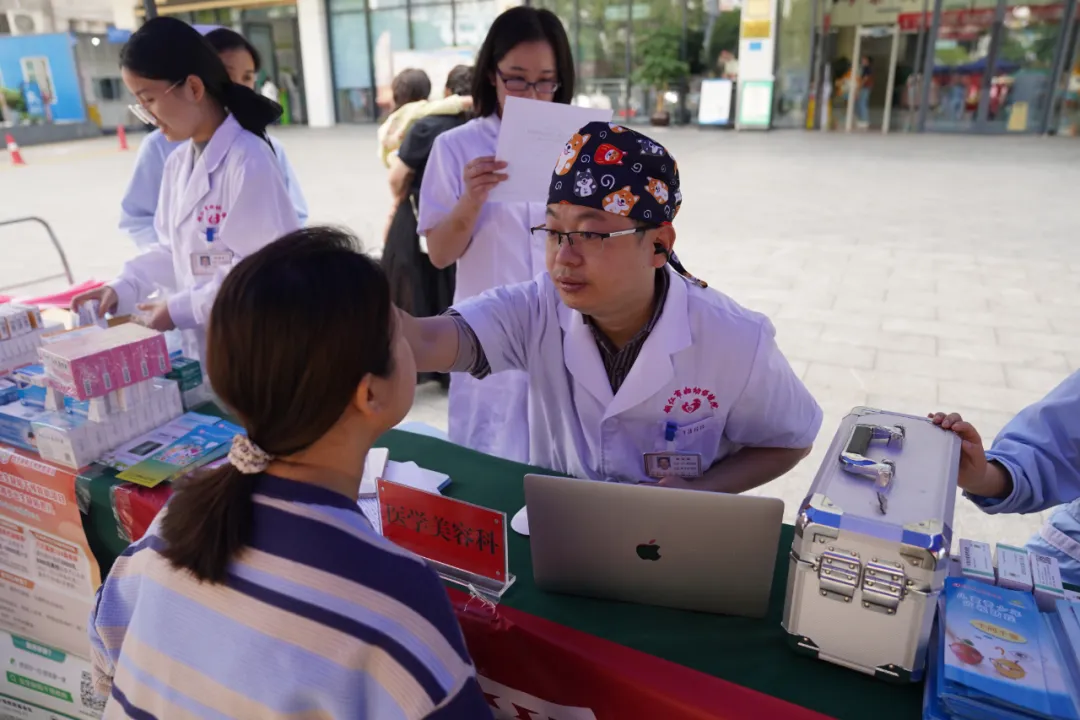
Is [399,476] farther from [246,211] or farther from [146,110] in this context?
[146,110]

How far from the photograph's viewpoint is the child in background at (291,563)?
813 mm

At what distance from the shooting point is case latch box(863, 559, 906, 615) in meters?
0.93

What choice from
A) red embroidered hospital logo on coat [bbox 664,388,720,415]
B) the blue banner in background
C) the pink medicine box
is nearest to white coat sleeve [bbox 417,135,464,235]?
the pink medicine box

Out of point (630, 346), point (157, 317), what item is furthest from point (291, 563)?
point (157, 317)

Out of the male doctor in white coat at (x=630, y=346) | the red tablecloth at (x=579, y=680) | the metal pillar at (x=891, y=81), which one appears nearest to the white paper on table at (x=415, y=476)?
the male doctor in white coat at (x=630, y=346)

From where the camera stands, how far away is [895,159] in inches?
444

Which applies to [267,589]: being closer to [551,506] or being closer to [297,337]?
[297,337]

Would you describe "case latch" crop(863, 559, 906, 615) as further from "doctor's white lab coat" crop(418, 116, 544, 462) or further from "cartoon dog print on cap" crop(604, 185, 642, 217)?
"doctor's white lab coat" crop(418, 116, 544, 462)

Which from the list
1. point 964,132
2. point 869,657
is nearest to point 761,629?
point 869,657

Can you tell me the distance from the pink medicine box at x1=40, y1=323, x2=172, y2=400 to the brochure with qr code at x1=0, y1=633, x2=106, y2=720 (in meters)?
0.67

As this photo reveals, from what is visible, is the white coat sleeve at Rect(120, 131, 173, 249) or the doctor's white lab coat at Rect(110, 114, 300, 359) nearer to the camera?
the doctor's white lab coat at Rect(110, 114, 300, 359)

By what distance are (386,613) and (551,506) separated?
371 millimetres

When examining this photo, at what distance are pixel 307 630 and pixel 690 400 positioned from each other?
95cm

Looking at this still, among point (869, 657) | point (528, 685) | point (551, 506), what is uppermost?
point (551, 506)
